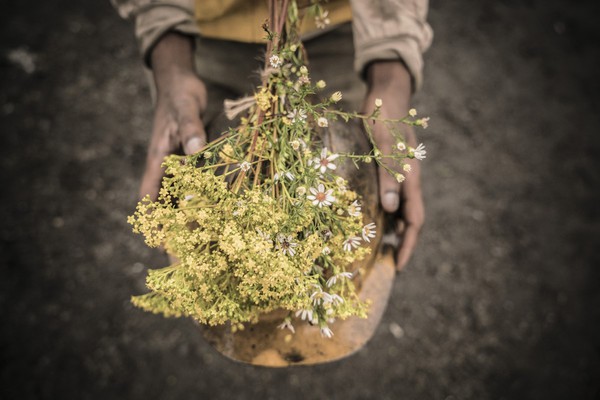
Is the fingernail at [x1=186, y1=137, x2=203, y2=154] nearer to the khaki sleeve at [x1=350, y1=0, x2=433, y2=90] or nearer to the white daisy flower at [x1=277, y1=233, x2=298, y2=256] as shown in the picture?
the white daisy flower at [x1=277, y1=233, x2=298, y2=256]

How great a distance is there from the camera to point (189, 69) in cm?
145

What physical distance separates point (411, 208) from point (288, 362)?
0.63 metres

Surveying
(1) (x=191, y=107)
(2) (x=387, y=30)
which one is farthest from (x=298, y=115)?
(2) (x=387, y=30)

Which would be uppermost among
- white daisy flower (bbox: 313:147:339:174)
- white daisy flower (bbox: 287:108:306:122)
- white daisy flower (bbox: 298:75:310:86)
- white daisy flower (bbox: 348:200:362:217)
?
white daisy flower (bbox: 298:75:310:86)

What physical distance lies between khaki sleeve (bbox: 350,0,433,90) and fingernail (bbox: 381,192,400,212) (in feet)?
1.54

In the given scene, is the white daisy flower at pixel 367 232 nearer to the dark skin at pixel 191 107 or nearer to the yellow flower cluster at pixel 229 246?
the yellow flower cluster at pixel 229 246

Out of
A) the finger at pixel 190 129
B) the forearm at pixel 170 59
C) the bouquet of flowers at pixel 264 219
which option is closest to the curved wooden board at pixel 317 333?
the bouquet of flowers at pixel 264 219

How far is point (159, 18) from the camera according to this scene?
1409 millimetres

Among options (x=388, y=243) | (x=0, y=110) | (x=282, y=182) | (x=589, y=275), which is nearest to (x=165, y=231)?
(x=282, y=182)

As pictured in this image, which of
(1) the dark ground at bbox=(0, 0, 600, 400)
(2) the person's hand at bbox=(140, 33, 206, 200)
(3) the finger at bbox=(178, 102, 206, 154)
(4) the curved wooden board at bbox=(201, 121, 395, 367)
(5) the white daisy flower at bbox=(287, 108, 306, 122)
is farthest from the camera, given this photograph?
(1) the dark ground at bbox=(0, 0, 600, 400)

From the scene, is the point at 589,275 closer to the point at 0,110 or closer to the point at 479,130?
the point at 479,130

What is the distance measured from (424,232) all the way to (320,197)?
2.05m

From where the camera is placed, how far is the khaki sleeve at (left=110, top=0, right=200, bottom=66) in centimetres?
141

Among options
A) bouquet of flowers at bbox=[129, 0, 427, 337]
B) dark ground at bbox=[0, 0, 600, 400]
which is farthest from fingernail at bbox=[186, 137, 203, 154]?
dark ground at bbox=[0, 0, 600, 400]
